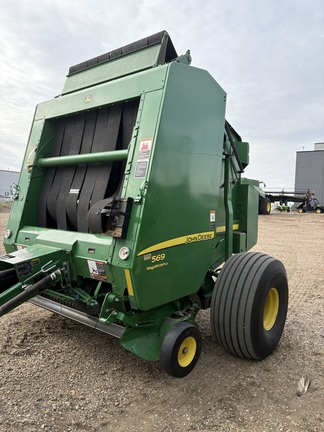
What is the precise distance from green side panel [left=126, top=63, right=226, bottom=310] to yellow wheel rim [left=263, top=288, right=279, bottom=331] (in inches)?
31.3

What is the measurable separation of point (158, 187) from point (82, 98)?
1447 millimetres

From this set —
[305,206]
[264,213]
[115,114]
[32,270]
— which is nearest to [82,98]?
[115,114]

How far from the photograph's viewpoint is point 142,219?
2.51 metres

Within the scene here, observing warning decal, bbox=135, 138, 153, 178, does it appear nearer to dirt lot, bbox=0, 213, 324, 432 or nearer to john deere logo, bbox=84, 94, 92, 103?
john deere logo, bbox=84, 94, 92, 103

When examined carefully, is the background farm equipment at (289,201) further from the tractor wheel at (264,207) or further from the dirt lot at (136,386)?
the dirt lot at (136,386)

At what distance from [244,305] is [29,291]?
175cm

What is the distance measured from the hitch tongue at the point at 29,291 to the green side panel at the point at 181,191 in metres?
0.68

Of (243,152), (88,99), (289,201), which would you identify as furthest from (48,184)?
(289,201)

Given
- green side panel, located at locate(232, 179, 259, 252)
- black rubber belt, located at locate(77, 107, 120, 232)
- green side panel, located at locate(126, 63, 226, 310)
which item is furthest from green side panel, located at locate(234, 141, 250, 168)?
black rubber belt, located at locate(77, 107, 120, 232)

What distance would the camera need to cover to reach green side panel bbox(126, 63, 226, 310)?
8.46 feet

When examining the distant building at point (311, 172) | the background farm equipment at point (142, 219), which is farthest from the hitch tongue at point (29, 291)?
the distant building at point (311, 172)

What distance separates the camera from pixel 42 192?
371cm

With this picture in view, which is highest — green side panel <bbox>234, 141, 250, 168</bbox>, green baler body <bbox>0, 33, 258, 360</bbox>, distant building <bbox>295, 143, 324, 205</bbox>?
distant building <bbox>295, 143, 324, 205</bbox>

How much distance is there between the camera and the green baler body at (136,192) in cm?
260
